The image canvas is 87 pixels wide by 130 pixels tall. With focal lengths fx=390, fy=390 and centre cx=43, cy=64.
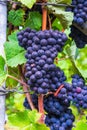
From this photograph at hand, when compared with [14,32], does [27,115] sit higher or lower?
lower

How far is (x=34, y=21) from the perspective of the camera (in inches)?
62.4

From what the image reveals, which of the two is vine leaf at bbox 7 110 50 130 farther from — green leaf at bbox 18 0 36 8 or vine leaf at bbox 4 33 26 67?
green leaf at bbox 18 0 36 8

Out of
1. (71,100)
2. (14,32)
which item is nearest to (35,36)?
(14,32)

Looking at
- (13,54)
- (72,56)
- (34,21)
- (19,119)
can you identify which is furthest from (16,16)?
(19,119)

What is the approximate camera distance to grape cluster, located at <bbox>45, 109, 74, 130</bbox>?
1530 mm

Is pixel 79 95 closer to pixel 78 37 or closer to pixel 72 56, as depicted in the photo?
pixel 72 56

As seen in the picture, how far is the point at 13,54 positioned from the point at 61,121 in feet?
1.07

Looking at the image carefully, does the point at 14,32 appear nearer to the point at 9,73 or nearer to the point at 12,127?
the point at 9,73

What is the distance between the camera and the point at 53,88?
1.49m

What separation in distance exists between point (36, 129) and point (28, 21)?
0.46m

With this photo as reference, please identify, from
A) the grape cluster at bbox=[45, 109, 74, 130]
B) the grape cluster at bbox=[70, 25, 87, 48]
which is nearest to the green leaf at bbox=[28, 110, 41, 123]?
the grape cluster at bbox=[45, 109, 74, 130]

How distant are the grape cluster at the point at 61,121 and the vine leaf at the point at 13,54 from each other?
260mm

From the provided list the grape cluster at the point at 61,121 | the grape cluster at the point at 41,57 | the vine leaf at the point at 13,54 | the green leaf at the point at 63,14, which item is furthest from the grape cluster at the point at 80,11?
the grape cluster at the point at 61,121

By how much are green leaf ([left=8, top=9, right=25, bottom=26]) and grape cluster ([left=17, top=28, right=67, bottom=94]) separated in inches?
4.7
